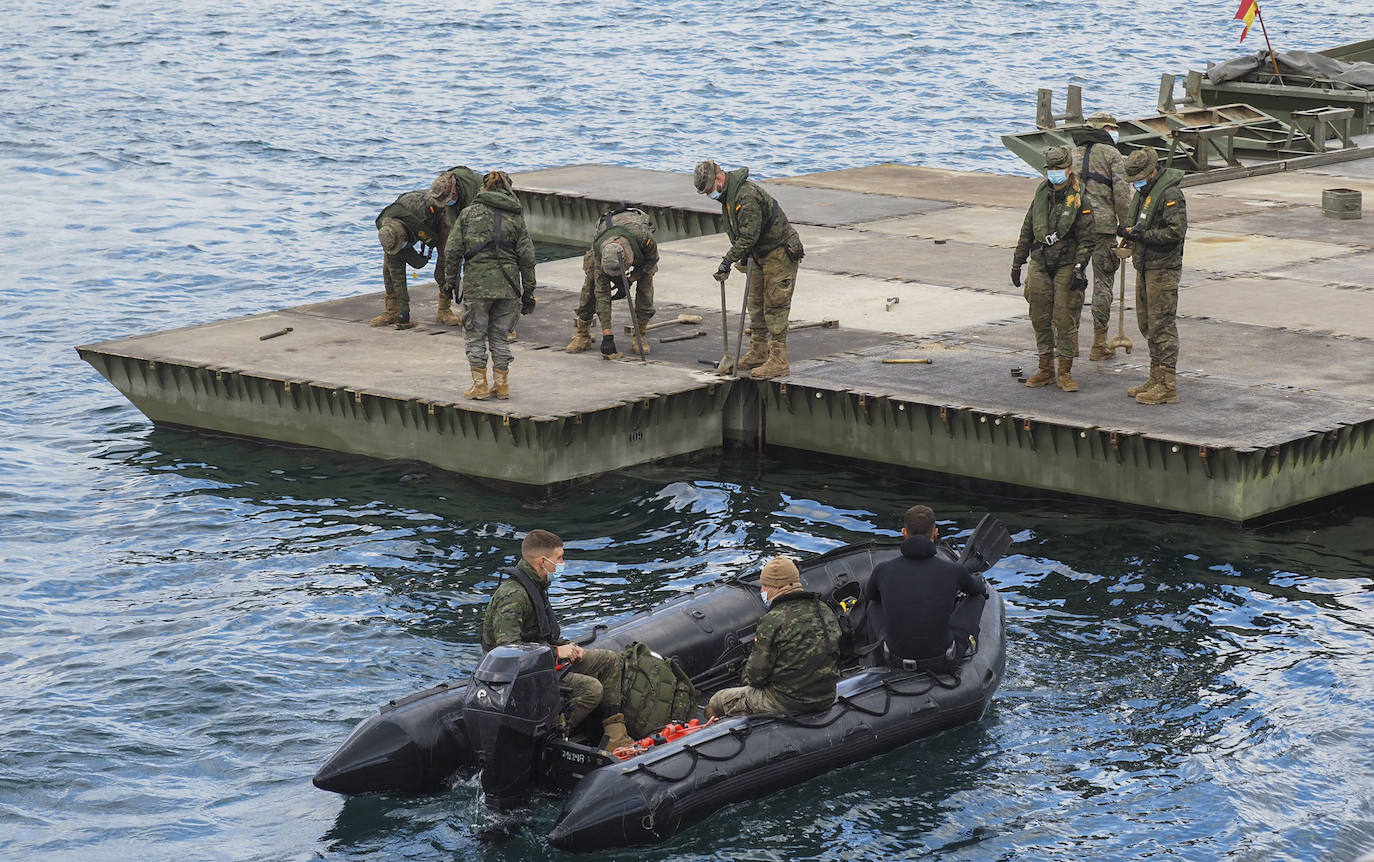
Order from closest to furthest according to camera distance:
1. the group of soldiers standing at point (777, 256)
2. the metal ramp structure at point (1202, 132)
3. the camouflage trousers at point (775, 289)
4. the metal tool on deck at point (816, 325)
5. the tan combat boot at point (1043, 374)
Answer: the group of soldiers standing at point (777, 256), the tan combat boot at point (1043, 374), the camouflage trousers at point (775, 289), the metal tool on deck at point (816, 325), the metal ramp structure at point (1202, 132)

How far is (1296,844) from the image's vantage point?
39.7 feet

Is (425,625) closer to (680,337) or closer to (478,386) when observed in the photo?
(478,386)

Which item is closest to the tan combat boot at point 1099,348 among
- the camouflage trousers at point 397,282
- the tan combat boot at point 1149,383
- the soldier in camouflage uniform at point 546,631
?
the tan combat boot at point 1149,383

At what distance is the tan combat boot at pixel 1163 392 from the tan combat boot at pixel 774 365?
390cm

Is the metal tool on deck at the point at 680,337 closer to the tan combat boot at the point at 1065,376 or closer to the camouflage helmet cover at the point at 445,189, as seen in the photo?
the camouflage helmet cover at the point at 445,189

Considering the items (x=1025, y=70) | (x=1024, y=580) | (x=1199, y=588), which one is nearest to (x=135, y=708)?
(x=1024, y=580)

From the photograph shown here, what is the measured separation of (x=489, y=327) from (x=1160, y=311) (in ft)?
22.4

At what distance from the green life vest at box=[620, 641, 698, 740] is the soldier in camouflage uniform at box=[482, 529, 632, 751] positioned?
8cm

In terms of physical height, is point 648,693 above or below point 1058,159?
below

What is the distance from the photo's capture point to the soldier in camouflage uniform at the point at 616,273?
20188 millimetres

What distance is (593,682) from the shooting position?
12.3 m

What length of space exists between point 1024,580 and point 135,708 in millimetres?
8143

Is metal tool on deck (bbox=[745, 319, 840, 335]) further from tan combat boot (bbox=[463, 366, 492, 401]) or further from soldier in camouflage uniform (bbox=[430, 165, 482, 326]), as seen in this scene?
tan combat boot (bbox=[463, 366, 492, 401])

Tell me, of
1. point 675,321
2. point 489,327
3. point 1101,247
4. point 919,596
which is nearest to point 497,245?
point 489,327
